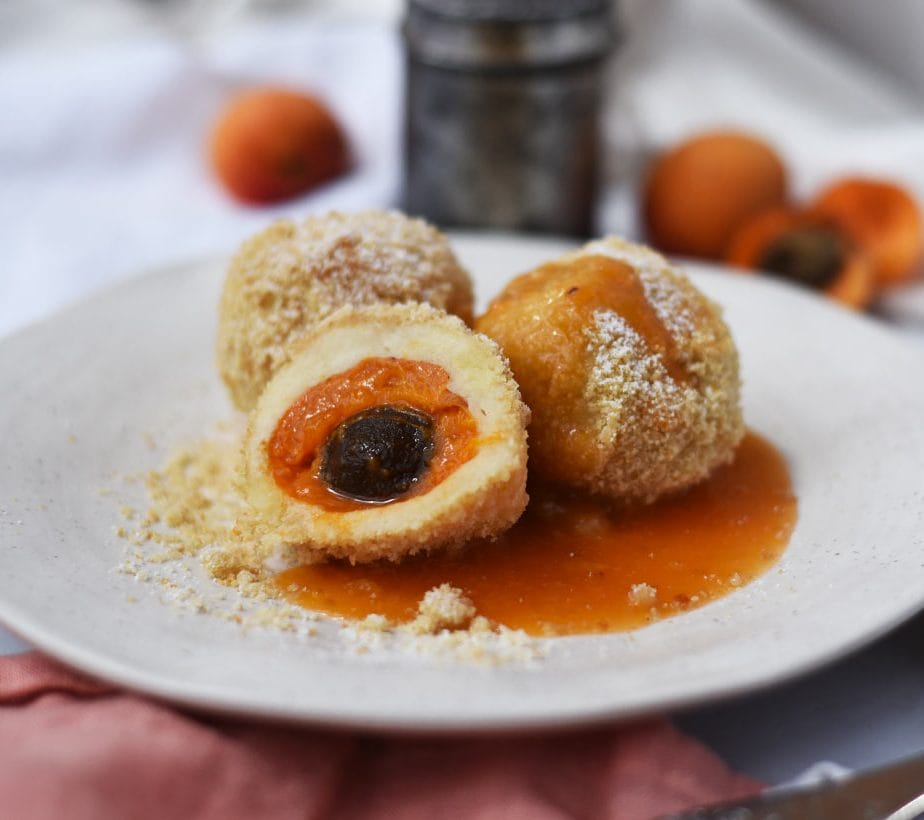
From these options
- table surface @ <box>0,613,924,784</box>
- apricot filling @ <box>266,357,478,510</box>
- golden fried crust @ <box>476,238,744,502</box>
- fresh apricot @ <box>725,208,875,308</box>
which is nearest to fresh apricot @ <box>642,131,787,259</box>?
fresh apricot @ <box>725,208,875,308</box>

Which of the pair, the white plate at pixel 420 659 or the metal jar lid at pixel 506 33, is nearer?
the white plate at pixel 420 659

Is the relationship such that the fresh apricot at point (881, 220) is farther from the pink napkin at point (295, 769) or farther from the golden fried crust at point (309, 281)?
the pink napkin at point (295, 769)

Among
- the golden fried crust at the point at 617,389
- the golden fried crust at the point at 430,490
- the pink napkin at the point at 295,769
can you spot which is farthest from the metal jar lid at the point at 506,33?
the pink napkin at the point at 295,769

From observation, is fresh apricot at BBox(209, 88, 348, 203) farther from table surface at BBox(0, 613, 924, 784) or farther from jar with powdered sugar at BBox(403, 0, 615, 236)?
table surface at BBox(0, 613, 924, 784)

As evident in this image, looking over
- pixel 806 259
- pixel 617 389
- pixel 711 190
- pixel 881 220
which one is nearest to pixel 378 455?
pixel 617 389

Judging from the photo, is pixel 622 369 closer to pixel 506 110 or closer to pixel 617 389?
pixel 617 389
